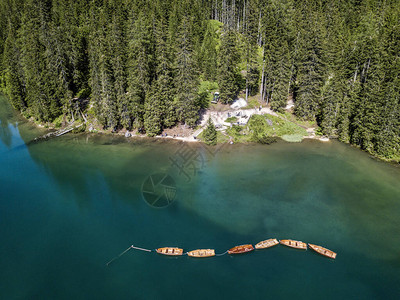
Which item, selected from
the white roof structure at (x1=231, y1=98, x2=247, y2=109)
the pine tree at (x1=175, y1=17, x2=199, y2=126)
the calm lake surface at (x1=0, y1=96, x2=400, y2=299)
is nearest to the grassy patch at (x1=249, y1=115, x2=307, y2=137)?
the calm lake surface at (x1=0, y1=96, x2=400, y2=299)

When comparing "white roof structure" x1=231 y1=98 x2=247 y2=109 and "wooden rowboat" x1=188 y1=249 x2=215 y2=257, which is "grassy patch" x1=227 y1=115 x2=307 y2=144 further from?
"wooden rowboat" x1=188 y1=249 x2=215 y2=257

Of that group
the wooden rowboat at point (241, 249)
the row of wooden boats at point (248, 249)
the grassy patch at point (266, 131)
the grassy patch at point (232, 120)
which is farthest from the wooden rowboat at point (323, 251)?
the grassy patch at point (232, 120)

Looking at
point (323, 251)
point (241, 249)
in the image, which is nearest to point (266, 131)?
point (323, 251)

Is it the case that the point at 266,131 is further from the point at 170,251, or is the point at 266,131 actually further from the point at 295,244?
the point at 170,251

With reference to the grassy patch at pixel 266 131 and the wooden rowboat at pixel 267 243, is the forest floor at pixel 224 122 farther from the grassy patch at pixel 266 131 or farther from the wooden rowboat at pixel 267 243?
the wooden rowboat at pixel 267 243

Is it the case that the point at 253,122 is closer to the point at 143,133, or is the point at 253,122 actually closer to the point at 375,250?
the point at 143,133

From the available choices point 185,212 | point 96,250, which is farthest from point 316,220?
point 96,250
